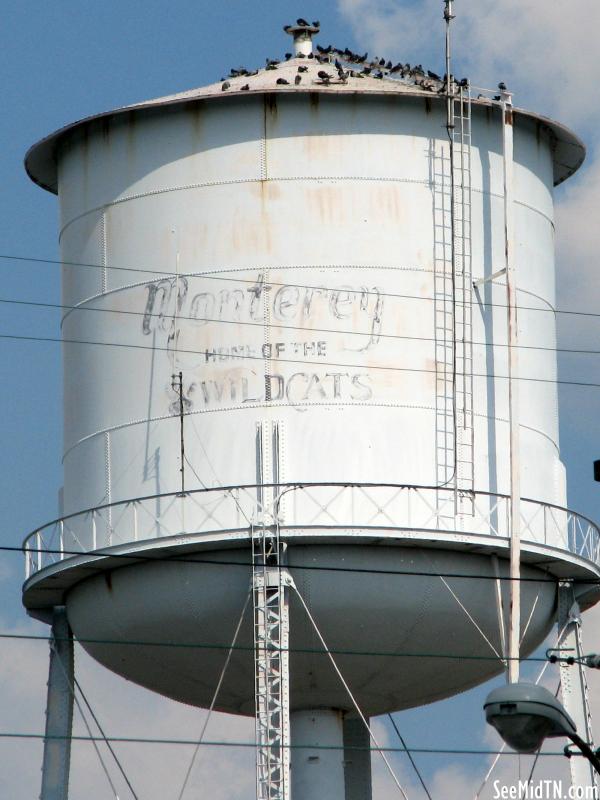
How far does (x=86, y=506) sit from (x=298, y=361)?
3.64 m

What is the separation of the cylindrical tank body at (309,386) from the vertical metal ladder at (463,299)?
0.13 feet

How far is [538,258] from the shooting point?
104 ft

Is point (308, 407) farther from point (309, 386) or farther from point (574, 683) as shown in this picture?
point (574, 683)

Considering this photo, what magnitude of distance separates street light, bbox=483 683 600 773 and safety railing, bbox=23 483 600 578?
11242 millimetres

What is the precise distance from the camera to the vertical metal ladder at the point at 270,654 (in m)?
28.8

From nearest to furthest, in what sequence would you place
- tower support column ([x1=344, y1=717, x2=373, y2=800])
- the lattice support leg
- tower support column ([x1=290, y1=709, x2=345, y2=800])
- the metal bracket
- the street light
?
the street light, the lattice support leg, the metal bracket, tower support column ([x1=290, y1=709, x2=345, y2=800]), tower support column ([x1=344, y1=717, x2=373, y2=800])

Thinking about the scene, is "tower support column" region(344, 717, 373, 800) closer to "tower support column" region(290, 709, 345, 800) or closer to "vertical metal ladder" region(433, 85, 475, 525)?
"tower support column" region(290, 709, 345, 800)

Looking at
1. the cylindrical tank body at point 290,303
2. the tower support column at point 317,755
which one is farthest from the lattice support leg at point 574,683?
the tower support column at point 317,755

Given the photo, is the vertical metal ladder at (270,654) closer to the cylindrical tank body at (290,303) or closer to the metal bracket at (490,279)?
the cylindrical tank body at (290,303)

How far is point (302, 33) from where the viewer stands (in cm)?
3338

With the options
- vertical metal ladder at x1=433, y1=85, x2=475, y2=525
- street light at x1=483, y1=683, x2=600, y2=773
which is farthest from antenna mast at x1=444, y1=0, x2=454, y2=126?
street light at x1=483, y1=683, x2=600, y2=773

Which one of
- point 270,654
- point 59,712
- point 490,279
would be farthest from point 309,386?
point 59,712

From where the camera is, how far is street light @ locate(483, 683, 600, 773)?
1750cm

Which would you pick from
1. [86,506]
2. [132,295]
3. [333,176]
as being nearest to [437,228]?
[333,176]
